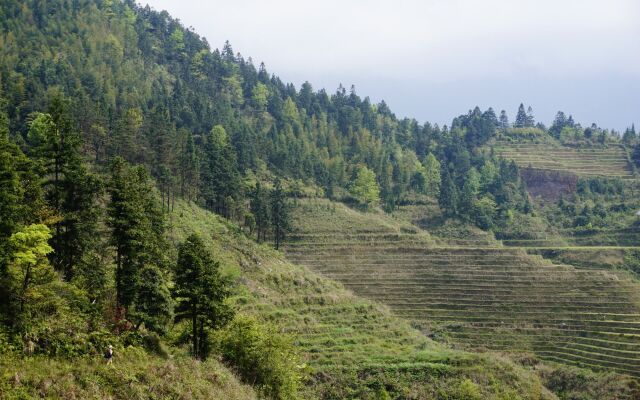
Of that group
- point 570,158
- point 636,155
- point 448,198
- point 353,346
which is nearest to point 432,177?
point 448,198

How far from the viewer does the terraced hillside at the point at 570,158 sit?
138125mm

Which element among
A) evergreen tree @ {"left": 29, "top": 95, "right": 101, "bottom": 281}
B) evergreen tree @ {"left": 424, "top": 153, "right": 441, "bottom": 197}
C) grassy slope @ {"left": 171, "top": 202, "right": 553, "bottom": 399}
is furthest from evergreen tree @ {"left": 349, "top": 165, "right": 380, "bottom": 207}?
evergreen tree @ {"left": 29, "top": 95, "right": 101, "bottom": 281}

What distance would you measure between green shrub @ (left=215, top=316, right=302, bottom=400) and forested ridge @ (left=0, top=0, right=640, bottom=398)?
0.35 feet

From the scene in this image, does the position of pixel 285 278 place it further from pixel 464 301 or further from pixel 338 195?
pixel 338 195

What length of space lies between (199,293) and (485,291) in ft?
173

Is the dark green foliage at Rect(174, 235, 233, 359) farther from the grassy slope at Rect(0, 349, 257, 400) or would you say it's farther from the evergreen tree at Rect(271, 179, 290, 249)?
the evergreen tree at Rect(271, 179, 290, 249)

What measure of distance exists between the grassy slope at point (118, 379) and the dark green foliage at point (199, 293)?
2.17 m

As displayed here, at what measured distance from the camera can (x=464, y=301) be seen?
7644cm

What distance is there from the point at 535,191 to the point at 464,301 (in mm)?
66979

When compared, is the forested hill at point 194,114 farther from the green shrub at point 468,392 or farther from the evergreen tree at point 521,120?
the green shrub at point 468,392

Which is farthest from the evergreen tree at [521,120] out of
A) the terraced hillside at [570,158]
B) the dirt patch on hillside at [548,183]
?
the dirt patch on hillside at [548,183]

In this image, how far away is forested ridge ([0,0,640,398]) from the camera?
31969mm

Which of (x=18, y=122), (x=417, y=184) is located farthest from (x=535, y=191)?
(x=18, y=122)

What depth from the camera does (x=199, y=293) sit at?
1345 inches
